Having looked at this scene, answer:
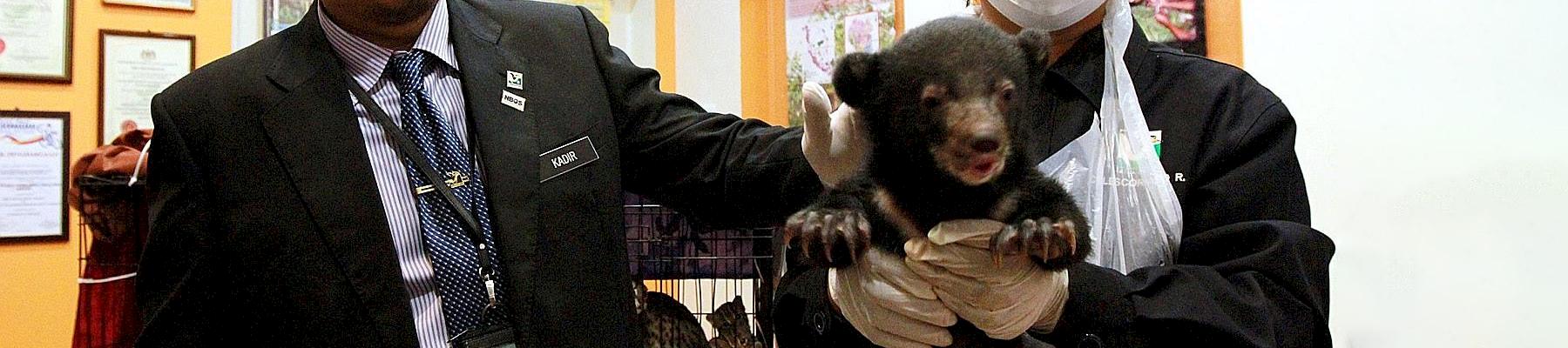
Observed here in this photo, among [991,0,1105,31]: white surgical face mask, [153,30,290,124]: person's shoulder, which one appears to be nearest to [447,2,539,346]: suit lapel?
[153,30,290,124]: person's shoulder

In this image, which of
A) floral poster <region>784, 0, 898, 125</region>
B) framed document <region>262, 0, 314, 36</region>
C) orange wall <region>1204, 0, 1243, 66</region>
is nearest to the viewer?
orange wall <region>1204, 0, 1243, 66</region>

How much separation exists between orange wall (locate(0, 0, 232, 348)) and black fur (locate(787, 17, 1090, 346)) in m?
3.77

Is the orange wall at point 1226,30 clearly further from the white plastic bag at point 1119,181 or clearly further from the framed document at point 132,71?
the framed document at point 132,71

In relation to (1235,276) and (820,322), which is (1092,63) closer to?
(1235,276)

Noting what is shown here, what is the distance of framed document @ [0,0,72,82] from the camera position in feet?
12.9

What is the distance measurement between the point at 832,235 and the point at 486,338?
74 cm

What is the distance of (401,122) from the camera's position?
69.2 inches

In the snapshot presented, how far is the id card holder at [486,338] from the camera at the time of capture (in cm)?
171

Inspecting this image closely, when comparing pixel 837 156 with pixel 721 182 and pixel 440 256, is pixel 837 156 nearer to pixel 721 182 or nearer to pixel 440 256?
pixel 721 182

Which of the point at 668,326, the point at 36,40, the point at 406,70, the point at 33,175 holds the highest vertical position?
the point at 36,40

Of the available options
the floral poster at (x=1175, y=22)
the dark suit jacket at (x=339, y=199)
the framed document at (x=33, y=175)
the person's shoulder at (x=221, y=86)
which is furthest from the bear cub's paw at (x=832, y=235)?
the framed document at (x=33, y=175)

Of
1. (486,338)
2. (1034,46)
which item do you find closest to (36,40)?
(486,338)

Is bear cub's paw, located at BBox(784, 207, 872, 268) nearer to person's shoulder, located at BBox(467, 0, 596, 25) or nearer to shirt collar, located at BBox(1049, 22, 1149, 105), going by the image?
shirt collar, located at BBox(1049, 22, 1149, 105)

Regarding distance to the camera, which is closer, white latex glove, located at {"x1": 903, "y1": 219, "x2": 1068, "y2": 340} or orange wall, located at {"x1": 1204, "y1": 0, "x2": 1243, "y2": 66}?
white latex glove, located at {"x1": 903, "y1": 219, "x2": 1068, "y2": 340}
